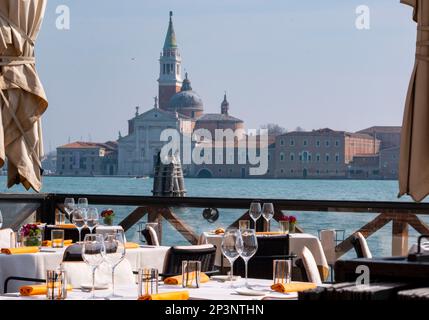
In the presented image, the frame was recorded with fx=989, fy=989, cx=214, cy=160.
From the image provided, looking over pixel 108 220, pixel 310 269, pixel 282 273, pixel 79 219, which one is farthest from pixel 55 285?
pixel 108 220

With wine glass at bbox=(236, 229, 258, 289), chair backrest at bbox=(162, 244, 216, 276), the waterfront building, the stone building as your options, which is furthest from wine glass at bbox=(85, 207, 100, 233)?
the waterfront building

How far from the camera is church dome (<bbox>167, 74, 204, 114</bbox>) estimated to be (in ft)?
356

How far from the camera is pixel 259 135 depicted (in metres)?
87.9

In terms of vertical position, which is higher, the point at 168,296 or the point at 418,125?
the point at 418,125

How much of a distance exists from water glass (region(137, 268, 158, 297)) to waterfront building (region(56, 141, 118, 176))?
3200 inches

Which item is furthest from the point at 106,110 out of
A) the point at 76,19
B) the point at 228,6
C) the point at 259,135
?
the point at 228,6

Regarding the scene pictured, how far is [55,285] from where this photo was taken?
3.51m

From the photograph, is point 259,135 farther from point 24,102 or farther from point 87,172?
point 24,102

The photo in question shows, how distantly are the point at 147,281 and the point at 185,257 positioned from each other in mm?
1783

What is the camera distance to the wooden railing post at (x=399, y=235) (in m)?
7.81

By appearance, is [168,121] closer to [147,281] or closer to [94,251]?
[147,281]

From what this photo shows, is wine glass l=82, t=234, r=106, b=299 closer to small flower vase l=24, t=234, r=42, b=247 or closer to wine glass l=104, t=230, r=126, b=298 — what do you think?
wine glass l=104, t=230, r=126, b=298

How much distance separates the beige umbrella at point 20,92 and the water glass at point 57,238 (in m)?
0.49

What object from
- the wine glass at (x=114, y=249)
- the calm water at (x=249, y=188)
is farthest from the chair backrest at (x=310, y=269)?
the calm water at (x=249, y=188)
